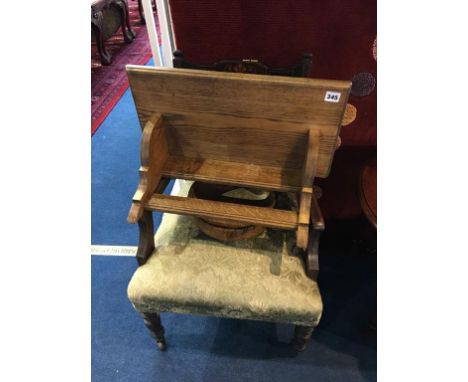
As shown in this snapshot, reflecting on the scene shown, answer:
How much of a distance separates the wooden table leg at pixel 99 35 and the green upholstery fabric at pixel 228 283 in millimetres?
2741

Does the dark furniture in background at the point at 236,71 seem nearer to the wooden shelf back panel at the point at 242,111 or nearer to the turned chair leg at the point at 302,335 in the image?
the wooden shelf back panel at the point at 242,111

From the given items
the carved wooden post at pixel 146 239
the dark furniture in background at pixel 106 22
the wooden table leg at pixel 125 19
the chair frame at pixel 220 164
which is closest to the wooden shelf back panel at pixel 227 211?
the chair frame at pixel 220 164

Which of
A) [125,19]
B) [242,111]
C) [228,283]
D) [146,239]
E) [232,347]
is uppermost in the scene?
[125,19]

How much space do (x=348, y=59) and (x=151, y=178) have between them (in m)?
0.72

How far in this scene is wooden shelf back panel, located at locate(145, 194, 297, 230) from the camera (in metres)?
0.82

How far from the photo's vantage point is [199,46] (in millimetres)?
1011

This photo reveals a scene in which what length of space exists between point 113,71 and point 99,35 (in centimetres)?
33

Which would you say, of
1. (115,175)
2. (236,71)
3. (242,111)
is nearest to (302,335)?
(242,111)

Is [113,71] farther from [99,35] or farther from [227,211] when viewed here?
[227,211]

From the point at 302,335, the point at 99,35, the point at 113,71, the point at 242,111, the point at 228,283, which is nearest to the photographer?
the point at 242,111

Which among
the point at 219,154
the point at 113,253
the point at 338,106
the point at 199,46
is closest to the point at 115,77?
the point at 113,253

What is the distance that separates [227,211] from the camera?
84 cm

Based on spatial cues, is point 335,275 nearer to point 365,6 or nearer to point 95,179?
point 365,6

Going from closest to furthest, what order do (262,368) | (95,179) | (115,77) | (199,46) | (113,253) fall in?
(199,46) < (262,368) < (113,253) < (95,179) < (115,77)
